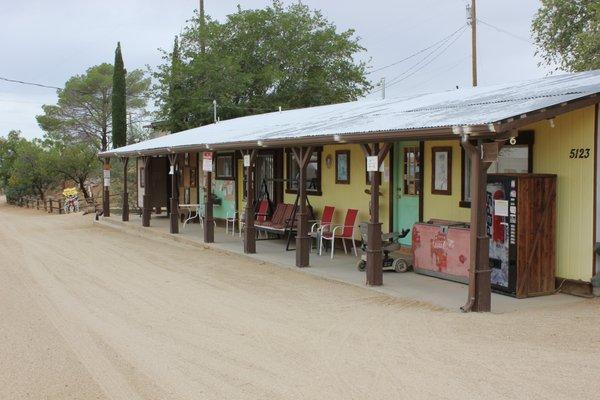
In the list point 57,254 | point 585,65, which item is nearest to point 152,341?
point 57,254

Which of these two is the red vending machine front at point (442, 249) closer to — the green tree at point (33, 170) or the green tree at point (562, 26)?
the green tree at point (562, 26)

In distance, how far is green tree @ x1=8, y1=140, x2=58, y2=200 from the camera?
37088 mm

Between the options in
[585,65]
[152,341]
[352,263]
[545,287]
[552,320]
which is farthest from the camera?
[585,65]

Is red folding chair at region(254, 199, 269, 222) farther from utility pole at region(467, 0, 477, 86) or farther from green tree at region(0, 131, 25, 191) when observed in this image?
green tree at region(0, 131, 25, 191)

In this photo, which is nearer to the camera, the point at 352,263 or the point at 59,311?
the point at 59,311

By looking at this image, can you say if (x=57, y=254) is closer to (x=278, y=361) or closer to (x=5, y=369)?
(x=5, y=369)

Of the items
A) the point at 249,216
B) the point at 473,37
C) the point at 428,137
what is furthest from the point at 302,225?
the point at 473,37

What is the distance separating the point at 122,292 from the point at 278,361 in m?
4.14

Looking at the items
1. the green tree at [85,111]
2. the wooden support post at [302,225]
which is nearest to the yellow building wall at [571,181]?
the wooden support post at [302,225]

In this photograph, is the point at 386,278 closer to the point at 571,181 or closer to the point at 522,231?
the point at 522,231

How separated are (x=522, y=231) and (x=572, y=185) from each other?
98 cm

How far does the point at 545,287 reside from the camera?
846 cm

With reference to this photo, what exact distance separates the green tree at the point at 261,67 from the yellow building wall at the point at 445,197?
2015 cm

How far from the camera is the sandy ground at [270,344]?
4.97m
